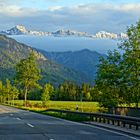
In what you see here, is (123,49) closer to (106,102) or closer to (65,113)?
(106,102)

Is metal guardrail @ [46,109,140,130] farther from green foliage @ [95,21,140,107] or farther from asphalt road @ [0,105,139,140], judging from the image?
green foliage @ [95,21,140,107]

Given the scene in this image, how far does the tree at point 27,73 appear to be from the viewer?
292 feet

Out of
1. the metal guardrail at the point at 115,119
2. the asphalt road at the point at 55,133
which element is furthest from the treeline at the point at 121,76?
the asphalt road at the point at 55,133

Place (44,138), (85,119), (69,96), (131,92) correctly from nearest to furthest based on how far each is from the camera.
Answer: (44,138) → (85,119) → (131,92) → (69,96)

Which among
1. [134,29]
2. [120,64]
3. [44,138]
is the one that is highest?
[134,29]

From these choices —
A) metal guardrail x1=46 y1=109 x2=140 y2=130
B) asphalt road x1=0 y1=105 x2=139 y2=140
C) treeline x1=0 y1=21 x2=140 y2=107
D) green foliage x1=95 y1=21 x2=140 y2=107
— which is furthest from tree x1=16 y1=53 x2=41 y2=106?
asphalt road x1=0 y1=105 x2=139 y2=140

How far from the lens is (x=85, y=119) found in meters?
31.7

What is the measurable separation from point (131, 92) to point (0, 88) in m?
108

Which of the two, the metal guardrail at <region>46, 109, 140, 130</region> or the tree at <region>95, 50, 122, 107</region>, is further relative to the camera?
the tree at <region>95, 50, 122, 107</region>

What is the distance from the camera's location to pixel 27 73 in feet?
292

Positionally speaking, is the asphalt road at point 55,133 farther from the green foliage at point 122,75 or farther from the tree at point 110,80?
the tree at point 110,80

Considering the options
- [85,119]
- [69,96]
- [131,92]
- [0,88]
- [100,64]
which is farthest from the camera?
[69,96]

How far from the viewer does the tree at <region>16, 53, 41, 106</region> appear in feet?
292

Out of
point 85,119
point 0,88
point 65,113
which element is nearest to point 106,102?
point 65,113
